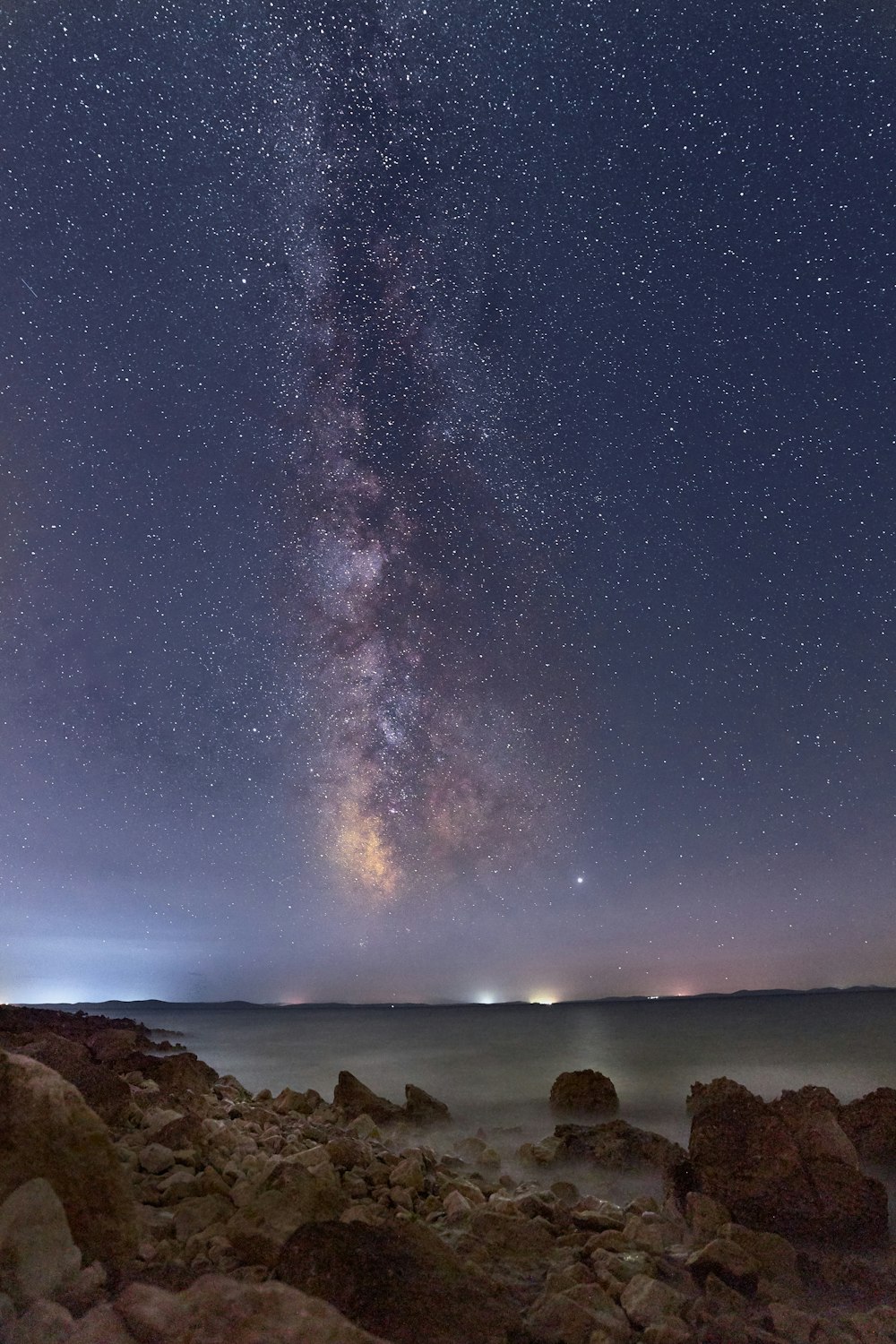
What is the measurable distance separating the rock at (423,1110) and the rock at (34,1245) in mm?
14206

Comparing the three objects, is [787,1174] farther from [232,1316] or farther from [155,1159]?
[232,1316]

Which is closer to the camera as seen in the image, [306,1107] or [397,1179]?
[397,1179]

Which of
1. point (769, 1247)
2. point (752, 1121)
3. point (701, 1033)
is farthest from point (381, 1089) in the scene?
point (701, 1033)

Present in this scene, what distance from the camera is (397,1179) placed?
8609 mm

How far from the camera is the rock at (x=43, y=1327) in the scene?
3873mm

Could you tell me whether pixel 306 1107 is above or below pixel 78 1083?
below

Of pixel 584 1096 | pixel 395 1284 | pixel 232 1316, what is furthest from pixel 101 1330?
pixel 584 1096

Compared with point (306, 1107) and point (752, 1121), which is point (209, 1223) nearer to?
point (752, 1121)

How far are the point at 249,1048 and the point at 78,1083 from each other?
52037 mm

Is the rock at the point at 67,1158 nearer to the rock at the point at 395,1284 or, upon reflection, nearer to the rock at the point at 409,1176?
the rock at the point at 395,1284

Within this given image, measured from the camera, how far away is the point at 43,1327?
155 inches

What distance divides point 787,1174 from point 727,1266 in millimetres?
2701

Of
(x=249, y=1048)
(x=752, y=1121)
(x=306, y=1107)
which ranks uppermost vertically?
(x=752, y=1121)

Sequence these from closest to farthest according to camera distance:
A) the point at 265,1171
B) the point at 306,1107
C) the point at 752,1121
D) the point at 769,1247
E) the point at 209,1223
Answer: the point at 209,1223
the point at 265,1171
the point at 769,1247
the point at 752,1121
the point at 306,1107
